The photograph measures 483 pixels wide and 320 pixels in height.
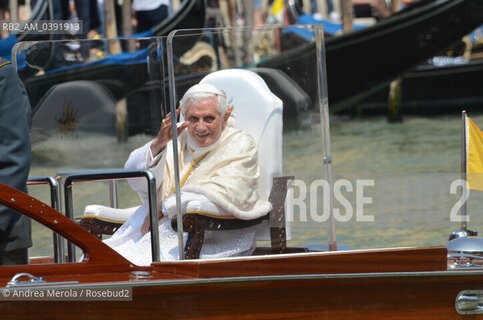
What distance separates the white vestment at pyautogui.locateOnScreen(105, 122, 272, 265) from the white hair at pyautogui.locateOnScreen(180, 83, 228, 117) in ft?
0.37

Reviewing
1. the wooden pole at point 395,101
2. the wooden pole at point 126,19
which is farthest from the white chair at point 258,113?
the wooden pole at point 395,101

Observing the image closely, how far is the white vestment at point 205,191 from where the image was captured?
3863 millimetres

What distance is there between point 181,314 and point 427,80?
1584cm

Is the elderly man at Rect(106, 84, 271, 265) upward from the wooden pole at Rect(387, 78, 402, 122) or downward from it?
downward

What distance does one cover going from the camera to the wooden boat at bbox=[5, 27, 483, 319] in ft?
10.8

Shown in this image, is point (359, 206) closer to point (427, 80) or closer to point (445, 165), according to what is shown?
point (445, 165)

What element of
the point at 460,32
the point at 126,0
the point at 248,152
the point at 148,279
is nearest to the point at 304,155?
the point at 248,152

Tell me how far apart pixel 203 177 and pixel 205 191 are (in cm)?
13

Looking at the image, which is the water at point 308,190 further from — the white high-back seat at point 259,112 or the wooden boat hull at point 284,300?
the wooden boat hull at point 284,300

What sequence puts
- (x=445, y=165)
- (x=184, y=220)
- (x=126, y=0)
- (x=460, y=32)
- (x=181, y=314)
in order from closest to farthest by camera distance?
(x=181, y=314), (x=184, y=220), (x=445, y=165), (x=126, y=0), (x=460, y=32)

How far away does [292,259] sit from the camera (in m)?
3.50

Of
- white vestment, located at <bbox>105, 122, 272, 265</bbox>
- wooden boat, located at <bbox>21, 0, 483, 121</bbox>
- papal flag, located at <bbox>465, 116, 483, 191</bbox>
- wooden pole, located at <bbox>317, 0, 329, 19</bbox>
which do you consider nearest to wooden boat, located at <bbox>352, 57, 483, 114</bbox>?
wooden boat, located at <bbox>21, 0, 483, 121</bbox>

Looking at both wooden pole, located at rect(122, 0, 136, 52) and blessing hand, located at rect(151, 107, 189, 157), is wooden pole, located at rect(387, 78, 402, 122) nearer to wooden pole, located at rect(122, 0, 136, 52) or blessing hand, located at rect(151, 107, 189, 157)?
wooden pole, located at rect(122, 0, 136, 52)

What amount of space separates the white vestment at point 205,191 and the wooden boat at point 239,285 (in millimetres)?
300
